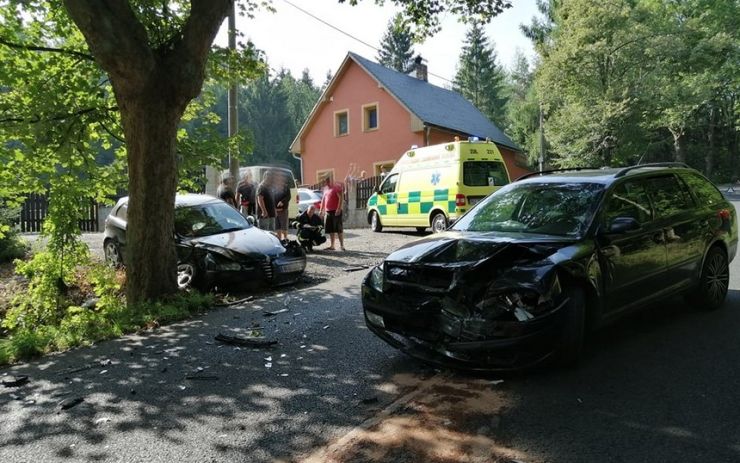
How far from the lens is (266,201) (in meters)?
12.1

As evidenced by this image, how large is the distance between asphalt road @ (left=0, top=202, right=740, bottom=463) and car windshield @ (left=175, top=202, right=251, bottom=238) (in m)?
3.73

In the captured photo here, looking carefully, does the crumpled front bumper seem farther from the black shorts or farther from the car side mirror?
the black shorts

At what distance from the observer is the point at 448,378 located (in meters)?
4.16

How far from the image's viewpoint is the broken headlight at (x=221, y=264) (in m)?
8.15

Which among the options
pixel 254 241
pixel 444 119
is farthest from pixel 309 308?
pixel 444 119

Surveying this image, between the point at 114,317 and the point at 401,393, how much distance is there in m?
4.36

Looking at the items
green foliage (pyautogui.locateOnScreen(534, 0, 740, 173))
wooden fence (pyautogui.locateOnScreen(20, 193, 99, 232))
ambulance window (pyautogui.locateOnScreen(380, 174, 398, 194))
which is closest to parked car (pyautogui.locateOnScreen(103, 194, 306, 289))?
ambulance window (pyautogui.locateOnScreen(380, 174, 398, 194))

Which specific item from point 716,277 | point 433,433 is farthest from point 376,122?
point 433,433

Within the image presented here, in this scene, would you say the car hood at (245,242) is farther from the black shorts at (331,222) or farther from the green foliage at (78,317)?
the black shorts at (331,222)

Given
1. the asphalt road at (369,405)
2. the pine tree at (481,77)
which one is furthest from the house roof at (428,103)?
the pine tree at (481,77)

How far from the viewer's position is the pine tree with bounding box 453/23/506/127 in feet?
203

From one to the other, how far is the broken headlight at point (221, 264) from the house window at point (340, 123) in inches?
917

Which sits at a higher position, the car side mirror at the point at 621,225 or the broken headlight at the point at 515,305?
the car side mirror at the point at 621,225

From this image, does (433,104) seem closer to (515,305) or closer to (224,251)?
(224,251)
